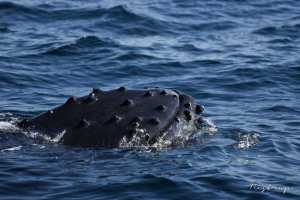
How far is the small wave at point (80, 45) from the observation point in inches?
899

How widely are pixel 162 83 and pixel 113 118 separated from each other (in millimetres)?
7761

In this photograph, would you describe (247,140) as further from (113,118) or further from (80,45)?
(80,45)

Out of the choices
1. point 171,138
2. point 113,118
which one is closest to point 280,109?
point 171,138

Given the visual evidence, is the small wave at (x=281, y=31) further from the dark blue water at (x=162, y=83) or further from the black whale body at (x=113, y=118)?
the black whale body at (x=113, y=118)

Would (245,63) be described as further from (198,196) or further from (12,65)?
(198,196)

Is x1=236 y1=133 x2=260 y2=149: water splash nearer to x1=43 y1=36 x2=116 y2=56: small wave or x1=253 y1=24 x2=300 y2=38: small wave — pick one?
x1=43 y1=36 x2=116 y2=56: small wave

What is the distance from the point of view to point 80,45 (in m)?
23.9

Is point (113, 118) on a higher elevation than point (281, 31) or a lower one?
lower

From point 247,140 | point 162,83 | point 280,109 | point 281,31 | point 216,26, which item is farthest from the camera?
point 216,26

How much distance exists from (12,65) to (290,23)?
10505 millimetres

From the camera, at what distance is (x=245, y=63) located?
22.2 meters
